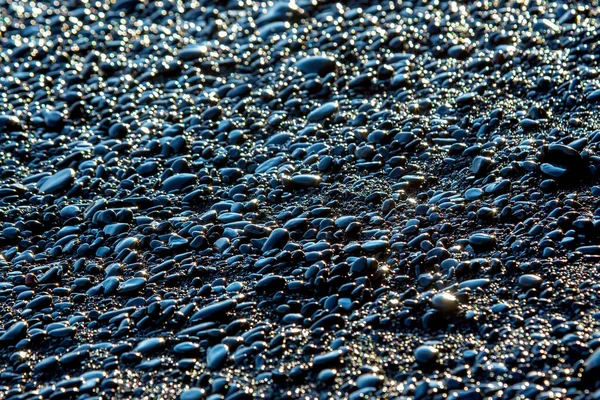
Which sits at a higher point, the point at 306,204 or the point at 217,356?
the point at 306,204

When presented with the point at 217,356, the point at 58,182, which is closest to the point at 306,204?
the point at 217,356

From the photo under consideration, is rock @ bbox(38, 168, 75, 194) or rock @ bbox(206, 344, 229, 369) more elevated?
rock @ bbox(38, 168, 75, 194)

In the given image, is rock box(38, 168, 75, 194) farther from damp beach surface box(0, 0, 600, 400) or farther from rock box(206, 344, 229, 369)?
rock box(206, 344, 229, 369)

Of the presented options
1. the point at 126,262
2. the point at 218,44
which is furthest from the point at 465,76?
the point at 126,262

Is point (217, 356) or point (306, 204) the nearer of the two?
point (217, 356)

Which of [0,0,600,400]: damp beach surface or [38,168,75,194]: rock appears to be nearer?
[0,0,600,400]: damp beach surface

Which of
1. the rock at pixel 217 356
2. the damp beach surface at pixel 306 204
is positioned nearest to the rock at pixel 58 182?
the damp beach surface at pixel 306 204

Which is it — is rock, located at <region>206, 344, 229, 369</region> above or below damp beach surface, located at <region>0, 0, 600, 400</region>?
below

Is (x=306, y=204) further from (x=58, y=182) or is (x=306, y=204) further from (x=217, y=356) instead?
(x=58, y=182)

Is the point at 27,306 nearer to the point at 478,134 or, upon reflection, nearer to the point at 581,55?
the point at 478,134

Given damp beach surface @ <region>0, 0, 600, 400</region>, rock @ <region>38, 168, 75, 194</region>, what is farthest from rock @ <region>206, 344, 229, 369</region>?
rock @ <region>38, 168, 75, 194</region>

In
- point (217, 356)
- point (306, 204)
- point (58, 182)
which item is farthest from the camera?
point (58, 182)
